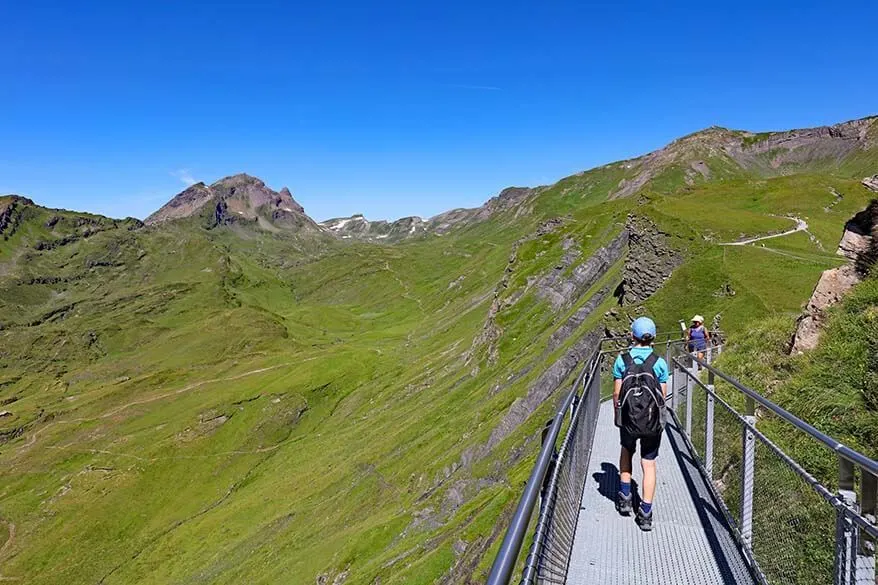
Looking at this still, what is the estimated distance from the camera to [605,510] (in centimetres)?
1105

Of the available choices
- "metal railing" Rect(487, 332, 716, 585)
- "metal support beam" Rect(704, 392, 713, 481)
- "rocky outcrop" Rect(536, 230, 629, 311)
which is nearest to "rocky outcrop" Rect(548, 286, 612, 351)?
"rocky outcrop" Rect(536, 230, 629, 311)

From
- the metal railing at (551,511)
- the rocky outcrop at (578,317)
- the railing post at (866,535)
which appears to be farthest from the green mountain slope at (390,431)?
the railing post at (866,535)

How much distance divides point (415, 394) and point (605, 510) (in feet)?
354

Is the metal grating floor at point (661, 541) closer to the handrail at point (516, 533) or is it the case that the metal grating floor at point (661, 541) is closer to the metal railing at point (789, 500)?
the metal railing at point (789, 500)

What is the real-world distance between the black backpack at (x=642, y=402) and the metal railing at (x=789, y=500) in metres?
1.41

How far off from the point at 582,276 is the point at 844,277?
7421 cm

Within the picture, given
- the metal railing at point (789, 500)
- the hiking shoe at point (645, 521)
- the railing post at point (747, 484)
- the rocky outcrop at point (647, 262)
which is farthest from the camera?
the rocky outcrop at point (647, 262)

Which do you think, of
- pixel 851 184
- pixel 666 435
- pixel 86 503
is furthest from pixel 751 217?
pixel 86 503

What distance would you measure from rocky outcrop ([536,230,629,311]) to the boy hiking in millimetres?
76935

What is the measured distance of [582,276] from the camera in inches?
3561

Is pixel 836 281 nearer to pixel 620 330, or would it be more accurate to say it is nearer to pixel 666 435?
pixel 666 435

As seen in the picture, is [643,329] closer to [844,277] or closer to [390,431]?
[844,277]

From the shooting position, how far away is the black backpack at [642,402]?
9859mm

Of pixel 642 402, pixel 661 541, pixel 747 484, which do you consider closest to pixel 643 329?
pixel 642 402
